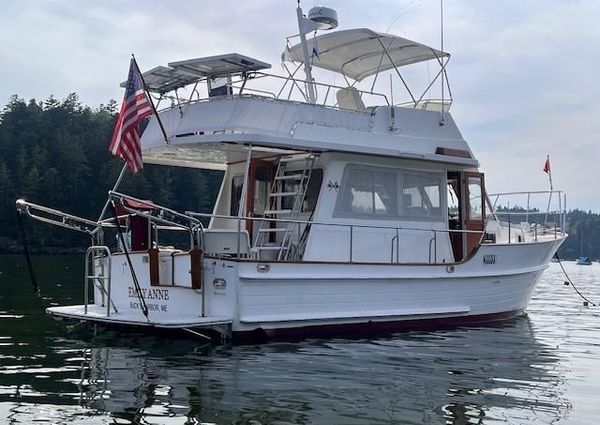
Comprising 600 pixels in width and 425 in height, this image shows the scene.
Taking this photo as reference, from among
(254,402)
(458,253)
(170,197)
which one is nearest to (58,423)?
(254,402)

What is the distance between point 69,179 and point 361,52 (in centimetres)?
5872

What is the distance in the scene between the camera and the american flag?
10.6 metres

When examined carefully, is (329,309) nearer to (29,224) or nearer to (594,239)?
(29,224)

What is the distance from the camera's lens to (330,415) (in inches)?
279

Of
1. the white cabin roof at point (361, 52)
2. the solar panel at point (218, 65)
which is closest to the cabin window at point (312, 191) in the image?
the solar panel at point (218, 65)

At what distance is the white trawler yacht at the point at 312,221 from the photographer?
35.2 ft

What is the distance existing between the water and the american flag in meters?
2.78

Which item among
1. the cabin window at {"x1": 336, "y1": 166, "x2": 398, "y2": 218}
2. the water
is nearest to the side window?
the cabin window at {"x1": 336, "y1": 166, "x2": 398, "y2": 218}

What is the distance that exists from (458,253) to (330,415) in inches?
300

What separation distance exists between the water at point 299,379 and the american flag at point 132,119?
2784 millimetres

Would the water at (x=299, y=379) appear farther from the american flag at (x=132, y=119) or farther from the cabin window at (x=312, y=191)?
the american flag at (x=132, y=119)

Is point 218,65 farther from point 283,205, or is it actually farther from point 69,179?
point 69,179

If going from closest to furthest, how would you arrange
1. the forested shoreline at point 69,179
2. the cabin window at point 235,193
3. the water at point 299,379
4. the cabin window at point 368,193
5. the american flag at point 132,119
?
1. the water at point 299,379
2. the american flag at point 132,119
3. the cabin window at point 368,193
4. the cabin window at point 235,193
5. the forested shoreline at point 69,179

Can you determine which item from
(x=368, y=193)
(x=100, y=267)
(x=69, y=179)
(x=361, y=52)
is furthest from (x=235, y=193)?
(x=69, y=179)
